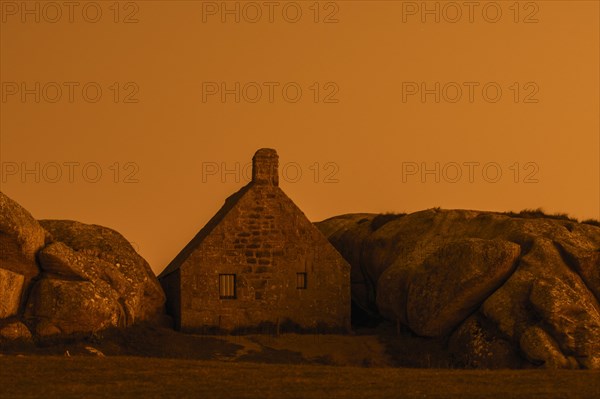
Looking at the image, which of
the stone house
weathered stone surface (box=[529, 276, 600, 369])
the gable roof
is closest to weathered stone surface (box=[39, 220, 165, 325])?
the stone house

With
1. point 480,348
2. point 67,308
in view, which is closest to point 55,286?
point 67,308

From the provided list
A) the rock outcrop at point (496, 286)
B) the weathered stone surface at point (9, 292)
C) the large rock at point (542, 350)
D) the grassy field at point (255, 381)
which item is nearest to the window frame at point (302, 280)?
→ the rock outcrop at point (496, 286)

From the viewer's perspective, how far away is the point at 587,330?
36125 millimetres

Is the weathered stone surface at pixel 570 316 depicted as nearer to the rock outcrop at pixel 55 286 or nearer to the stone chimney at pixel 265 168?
the stone chimney at pixel 265 168

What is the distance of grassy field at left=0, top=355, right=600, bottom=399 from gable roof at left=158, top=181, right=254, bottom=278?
16.4m

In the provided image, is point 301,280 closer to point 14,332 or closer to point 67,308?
point 67,308

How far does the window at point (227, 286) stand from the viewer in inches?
1706

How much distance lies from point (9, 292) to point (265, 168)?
41.8ft

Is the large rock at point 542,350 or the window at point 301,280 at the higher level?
the window at point 301,280

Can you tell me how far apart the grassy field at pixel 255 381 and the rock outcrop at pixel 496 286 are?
8.71 meters

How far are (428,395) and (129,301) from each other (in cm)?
1948

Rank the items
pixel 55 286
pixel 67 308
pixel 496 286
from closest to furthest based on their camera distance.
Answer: pixel 67 308, pixel 55 286, pixel 496 286

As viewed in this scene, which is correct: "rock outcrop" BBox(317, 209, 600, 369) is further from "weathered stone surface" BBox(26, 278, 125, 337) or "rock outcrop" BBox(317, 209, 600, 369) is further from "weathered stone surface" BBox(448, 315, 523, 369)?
"weathered stone surface" BBox(26, 278, 125, 337)

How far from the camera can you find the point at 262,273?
43.5 m
